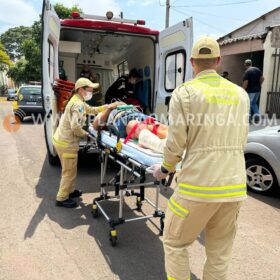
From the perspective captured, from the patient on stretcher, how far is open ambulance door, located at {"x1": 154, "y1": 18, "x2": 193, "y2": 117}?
62.2 inches

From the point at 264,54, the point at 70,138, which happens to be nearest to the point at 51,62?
the point at 70,138

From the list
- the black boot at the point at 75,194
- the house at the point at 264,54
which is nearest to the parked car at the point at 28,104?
the house at the point at 264,54

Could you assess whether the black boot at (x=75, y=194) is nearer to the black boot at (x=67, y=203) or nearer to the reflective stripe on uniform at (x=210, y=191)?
the black boot at (x=67, y=203)

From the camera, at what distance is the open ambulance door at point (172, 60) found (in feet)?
16.5

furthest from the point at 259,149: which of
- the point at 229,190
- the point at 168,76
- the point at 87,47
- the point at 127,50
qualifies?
the point at 87,47

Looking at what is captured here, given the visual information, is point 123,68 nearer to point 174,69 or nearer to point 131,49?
point 131,49

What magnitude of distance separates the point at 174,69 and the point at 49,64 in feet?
7.16

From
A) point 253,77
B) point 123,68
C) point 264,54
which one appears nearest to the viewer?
point 253,77

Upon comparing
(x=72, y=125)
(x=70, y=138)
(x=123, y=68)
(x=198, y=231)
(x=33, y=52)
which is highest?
(x=33, y=52)

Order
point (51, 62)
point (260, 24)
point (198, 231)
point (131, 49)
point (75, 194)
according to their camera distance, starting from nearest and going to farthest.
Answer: point (198, 231) < point (75, 194) < point (51, 62) < point (131, 49) < point (260, 24)

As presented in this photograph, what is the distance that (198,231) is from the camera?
2244 millimetres

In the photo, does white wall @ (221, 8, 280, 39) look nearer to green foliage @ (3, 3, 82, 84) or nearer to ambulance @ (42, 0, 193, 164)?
ambulance @ (42, 0, 193, 164)

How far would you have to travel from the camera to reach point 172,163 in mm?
2217

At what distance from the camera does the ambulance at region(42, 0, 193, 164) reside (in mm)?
5055
